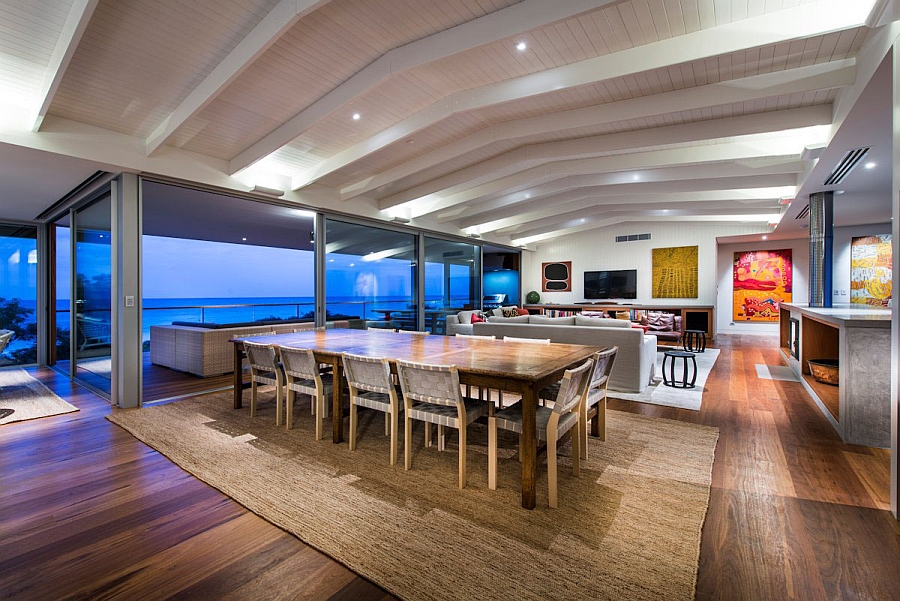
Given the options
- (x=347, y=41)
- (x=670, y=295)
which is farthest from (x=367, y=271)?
(x=670, y=295)

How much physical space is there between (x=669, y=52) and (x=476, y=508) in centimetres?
330

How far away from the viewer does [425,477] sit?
2.56 meters

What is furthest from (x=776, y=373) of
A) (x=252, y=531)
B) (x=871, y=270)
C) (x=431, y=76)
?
(x=252, y=531)

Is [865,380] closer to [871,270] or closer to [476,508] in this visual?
[476,508]

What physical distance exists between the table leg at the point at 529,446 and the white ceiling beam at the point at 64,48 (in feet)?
10.5

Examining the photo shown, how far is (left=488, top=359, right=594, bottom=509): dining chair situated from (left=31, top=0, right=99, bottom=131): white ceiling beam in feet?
10.6

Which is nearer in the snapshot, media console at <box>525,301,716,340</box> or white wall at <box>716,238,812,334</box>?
media console at <box>525,301,716,340</box>

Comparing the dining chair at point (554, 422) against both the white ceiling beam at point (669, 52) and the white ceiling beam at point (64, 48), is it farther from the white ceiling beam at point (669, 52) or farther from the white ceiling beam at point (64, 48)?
the white ceiling beam at point (64, 48)

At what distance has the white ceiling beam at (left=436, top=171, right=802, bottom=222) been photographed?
589 cm

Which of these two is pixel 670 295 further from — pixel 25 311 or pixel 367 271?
pixel 25 311

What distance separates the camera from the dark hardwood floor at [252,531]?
165 centimetres

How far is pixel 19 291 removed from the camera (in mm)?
6406

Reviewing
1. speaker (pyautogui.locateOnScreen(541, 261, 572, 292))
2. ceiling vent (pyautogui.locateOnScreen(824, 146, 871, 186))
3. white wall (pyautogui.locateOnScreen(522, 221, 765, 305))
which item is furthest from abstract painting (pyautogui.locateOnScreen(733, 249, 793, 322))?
ceiling vent (pyautogui.locateOnScreen(824, 146, 871, 186))

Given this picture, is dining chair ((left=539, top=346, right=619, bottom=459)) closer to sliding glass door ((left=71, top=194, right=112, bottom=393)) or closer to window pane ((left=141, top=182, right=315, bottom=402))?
window pane ((left=141, top=182, right=315, bottom=402))
